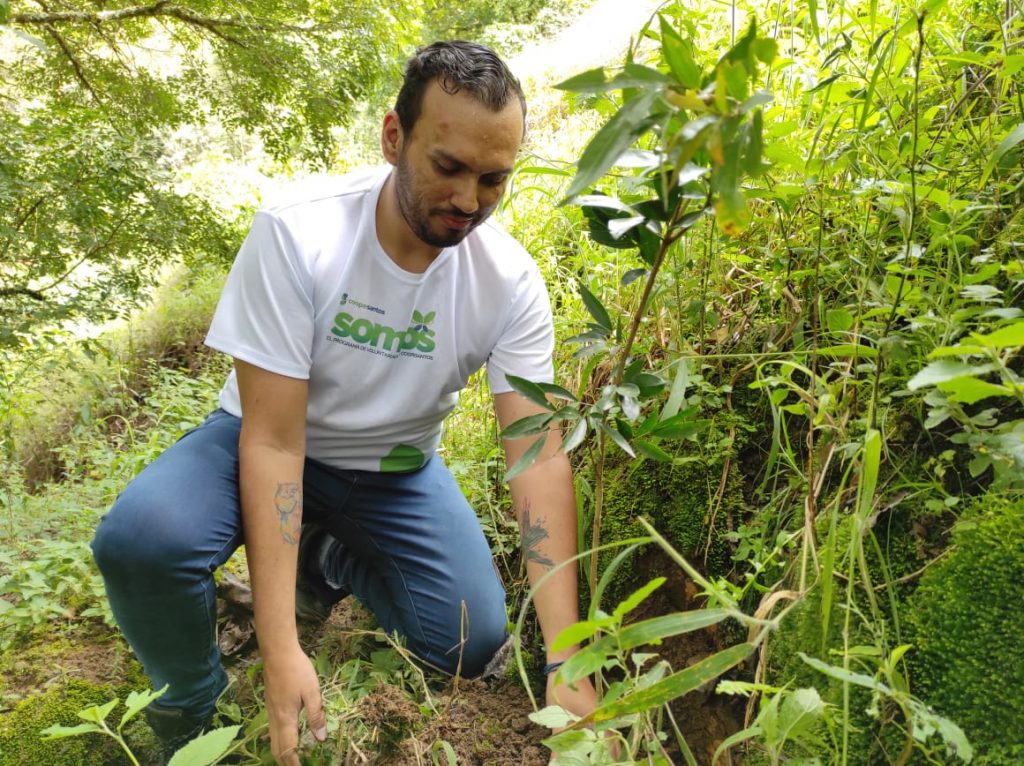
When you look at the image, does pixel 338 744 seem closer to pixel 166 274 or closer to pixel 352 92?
pixel 352 92

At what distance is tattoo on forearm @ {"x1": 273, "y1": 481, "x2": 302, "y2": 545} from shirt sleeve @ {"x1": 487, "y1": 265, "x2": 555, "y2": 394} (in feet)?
1.70

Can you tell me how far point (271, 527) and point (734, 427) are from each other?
98cm

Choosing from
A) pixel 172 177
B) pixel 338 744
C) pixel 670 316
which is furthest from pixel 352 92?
pixel 338 744

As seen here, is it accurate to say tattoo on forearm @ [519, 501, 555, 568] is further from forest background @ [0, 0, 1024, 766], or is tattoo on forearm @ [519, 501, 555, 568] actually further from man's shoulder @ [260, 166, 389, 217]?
man's shoulder @ [260, 166, 389, 217]

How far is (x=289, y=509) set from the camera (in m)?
1.59

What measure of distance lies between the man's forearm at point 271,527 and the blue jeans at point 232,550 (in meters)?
0.14

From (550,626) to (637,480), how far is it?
41cm

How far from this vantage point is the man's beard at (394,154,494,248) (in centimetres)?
162

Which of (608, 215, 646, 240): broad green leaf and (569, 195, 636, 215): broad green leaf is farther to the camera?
(569, 195, 636, 215): broad green leaf

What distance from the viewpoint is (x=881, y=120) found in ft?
4.78

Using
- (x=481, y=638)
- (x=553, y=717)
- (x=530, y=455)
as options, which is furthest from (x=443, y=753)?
(x=530, y=455)

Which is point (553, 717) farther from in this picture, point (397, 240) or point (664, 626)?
point (397, 240)

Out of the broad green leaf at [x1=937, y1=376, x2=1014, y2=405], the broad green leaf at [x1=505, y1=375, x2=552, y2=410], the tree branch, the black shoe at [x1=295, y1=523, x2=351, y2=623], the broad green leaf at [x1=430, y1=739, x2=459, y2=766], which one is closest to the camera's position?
the broad green leaf at [x1=937, y1=376, x2=1014, y2=405]

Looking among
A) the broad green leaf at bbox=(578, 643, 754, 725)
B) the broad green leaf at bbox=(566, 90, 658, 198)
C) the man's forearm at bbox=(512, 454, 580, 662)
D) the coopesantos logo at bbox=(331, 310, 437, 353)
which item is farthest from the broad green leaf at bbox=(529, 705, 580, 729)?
the coopesantos logo at bbox=(331, 310, 437, 353)
